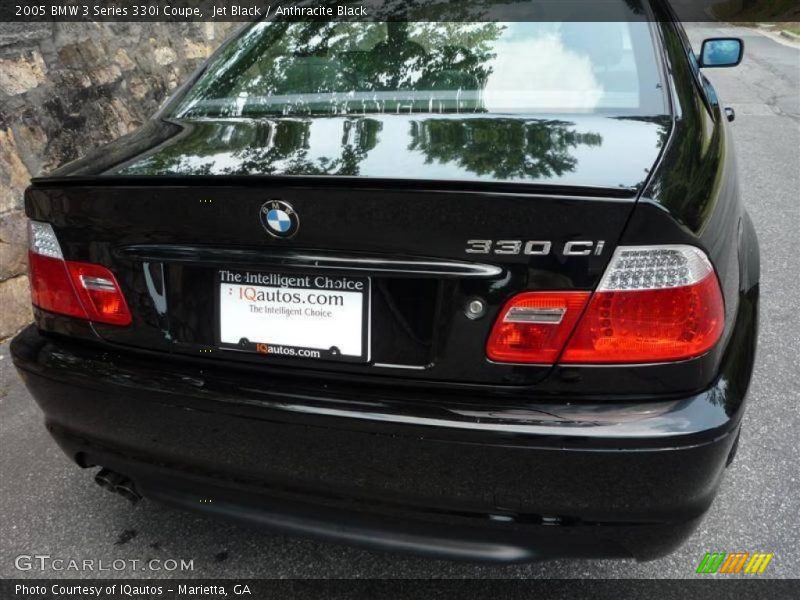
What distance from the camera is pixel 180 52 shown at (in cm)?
491

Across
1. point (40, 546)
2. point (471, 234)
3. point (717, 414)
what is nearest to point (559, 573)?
point (717, 414)

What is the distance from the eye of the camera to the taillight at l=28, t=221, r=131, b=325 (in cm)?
175

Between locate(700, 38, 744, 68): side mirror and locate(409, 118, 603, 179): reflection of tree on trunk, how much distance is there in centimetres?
208

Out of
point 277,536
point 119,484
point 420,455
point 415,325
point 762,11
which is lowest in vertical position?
point 762,11

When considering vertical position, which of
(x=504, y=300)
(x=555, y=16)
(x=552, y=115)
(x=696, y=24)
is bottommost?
(x=696, y=24)

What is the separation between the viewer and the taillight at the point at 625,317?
1409 mm

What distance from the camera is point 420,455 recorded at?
151cm

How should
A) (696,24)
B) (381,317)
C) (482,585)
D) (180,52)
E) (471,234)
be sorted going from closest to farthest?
(471,234), (381,317), (482,585), (180,52), (696,24)

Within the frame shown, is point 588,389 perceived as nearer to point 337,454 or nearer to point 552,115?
point 337,454

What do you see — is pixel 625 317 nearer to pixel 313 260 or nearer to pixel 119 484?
pixel 313 260

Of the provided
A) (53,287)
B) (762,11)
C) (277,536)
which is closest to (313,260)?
(53,287)

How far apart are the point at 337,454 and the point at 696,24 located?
87.8ft

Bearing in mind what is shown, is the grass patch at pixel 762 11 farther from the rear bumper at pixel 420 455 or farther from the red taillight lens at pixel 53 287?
the red taillight lens at pixel 53 287

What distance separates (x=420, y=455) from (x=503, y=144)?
0.71 m
